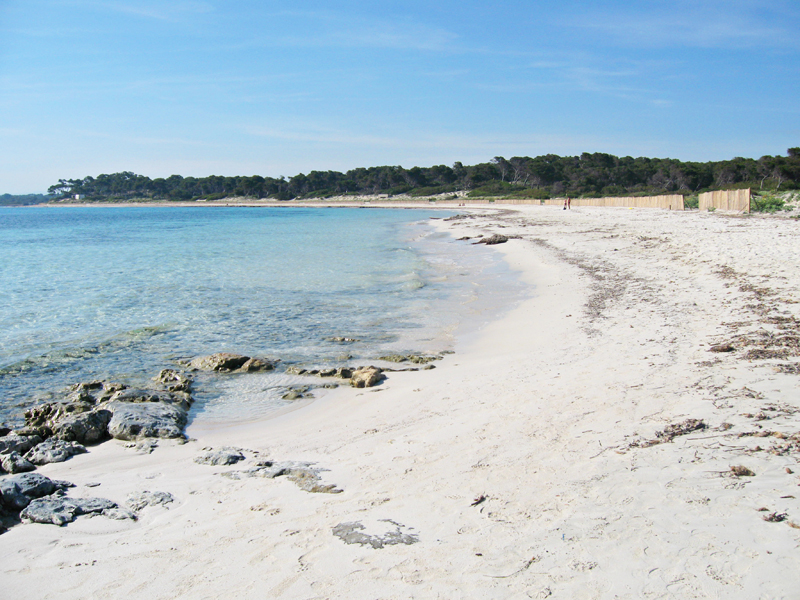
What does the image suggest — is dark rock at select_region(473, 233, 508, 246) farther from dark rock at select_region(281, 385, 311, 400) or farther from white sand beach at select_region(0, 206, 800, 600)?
dark rock at select_region(281, 385, 311, 400)

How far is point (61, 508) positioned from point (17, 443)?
179cm

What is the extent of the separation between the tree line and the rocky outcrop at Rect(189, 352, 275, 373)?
5164 centimetres

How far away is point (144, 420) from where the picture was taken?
5.79 meters

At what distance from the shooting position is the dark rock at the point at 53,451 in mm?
4980

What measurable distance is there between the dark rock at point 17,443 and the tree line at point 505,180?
54.8 metres

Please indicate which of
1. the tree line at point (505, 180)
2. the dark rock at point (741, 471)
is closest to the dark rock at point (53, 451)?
the dark rock at point (741, 471)

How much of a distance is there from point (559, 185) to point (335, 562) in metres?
104

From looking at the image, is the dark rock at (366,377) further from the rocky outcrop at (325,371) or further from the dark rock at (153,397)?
the dark rock at (153,397)

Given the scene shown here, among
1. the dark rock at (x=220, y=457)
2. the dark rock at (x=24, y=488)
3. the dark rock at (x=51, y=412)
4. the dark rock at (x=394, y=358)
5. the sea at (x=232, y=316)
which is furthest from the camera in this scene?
the dark rock at (x=394, y=358)

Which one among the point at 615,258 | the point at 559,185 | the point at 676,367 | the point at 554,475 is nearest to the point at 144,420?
the point at 554,475

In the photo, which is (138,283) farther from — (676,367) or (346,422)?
(676,367)

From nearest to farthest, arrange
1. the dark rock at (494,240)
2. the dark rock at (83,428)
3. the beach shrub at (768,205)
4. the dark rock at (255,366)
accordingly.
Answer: the dark rock at (83,428)
the dark rock at (255,366)
the dark rock at (494,240)
the beach shrub at (768,205)

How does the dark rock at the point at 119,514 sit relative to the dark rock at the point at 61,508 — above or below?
below

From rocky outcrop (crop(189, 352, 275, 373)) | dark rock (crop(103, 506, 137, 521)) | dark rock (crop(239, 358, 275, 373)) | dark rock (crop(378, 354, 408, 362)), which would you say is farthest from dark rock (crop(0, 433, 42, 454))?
dark rock (crop(378, 354, 408, 362))
